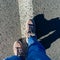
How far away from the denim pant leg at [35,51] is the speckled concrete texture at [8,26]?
0.51 feet

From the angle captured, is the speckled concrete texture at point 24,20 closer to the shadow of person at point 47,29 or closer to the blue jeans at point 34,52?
the shadow of person at point 47,29

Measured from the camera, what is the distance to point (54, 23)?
1959mm

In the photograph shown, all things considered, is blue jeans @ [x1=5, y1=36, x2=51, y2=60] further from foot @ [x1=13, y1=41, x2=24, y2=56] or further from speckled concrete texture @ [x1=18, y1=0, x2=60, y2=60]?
speckled concrete texture @ [x1=18, y1=0, x2=60, y2=60]

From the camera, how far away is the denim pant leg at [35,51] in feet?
5.54

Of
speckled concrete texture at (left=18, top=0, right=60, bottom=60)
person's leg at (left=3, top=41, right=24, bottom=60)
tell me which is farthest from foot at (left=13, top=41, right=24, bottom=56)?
speckled concrete texture at (left=18, top=0, right=60, bottom=60)

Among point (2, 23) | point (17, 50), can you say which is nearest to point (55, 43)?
point (17, 50)

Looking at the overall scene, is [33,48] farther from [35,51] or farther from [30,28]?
[30,28]

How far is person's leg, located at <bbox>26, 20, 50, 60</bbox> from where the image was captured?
1691 mm

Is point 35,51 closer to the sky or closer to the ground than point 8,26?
closer to the ground

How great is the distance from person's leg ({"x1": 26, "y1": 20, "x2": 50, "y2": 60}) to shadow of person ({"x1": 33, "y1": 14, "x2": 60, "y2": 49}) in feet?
0.19

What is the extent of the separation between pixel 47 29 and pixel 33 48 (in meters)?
0.26

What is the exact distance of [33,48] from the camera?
1761 millimetres

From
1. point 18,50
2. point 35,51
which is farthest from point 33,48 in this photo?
point 18,50

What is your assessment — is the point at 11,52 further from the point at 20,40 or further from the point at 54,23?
the point at 54,23
